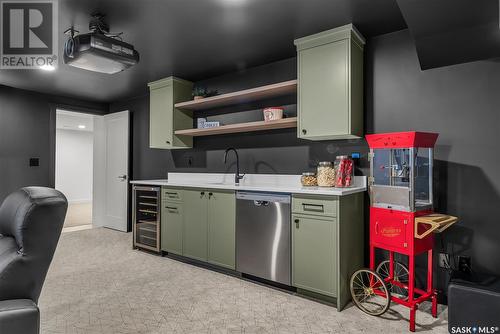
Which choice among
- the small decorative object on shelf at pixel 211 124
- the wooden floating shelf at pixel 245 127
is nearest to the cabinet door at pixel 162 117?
the wooden floating shelf at pixel 245 127

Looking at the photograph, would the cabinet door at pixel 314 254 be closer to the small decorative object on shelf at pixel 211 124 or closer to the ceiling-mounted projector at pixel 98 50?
the small decorative object on shelf at pixel 211 124

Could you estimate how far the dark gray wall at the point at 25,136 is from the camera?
454 centimetres

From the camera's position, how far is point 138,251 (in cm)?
402

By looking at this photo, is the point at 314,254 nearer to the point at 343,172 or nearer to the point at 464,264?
the point at 343,172

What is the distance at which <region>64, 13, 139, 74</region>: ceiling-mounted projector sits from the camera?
2340mm

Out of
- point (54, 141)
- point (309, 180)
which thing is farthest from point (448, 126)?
point (54, 141)

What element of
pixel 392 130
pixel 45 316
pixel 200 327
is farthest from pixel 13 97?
pixel 392 130

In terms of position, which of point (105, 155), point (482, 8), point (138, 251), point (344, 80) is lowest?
point (138, 251)

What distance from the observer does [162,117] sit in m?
4.22

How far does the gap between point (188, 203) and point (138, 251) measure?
1.22m

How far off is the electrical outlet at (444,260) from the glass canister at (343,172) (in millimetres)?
942

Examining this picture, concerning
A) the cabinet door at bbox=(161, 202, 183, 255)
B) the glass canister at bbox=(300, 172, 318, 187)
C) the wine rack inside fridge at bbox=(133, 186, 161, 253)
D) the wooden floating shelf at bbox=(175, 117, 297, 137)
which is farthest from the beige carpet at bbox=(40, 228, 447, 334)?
the wooden floating shelf at bbox=(175, 117, 297, 137)

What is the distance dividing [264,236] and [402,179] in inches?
51.4

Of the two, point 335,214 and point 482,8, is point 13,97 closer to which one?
point 335,214
